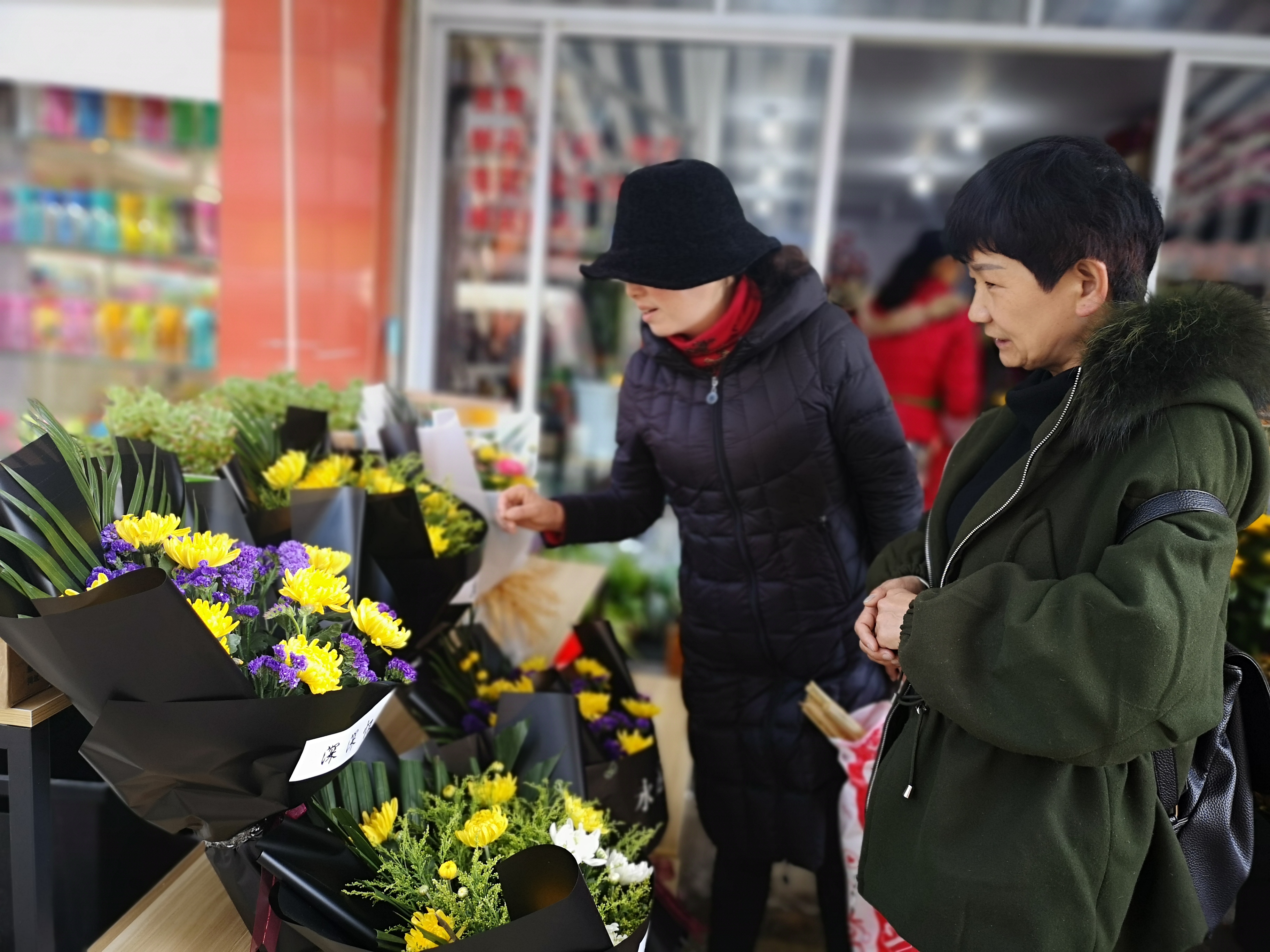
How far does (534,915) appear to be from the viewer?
0.84 meters

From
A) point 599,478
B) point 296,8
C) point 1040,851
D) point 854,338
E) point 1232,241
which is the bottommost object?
point 599,478

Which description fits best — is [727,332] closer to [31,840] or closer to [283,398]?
[283,398]

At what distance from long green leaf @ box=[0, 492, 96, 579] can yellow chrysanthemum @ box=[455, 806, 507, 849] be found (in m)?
0.48

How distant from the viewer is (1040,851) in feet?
3.14

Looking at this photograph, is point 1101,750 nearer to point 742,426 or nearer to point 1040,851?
point 1040,851

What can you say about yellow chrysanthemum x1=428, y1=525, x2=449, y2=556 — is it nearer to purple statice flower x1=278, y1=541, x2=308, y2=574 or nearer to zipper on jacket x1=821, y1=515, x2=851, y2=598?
purple statice flower x1=278, y1=541, x2=308, y2=574

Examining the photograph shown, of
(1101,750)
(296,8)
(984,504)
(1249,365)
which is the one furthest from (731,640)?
(296,8)

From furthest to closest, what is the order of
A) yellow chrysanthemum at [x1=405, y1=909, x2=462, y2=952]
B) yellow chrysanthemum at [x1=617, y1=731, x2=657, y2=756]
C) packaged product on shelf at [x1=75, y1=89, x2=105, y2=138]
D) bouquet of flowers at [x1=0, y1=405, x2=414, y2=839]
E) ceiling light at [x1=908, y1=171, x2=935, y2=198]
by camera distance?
ceiling light at [x1=908, y1=171, x2=935, y2=198] < packaged product on shelf at [x1=75, y1=89, x2=105, y2=138] < yellow chrysanthemum at [x1=617, y1=731, x2=657, y2=756] < yellow chrysanthemum at [x1=405, y1=909, x2=462, y2=952] < bouquet of flowers at [x1=0, y1=405, x2=414, y2=839]

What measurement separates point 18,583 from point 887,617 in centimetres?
91

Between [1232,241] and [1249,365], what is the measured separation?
408 cm

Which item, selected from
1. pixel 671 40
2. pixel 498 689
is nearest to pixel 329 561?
pixel 498 689

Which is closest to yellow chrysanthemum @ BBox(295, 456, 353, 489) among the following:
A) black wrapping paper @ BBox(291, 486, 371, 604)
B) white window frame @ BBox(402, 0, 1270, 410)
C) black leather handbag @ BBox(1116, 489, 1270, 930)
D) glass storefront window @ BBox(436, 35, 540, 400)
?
black wrapping paper @ BBox(291, 486, 371, 604)

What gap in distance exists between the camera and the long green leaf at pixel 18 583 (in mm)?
911

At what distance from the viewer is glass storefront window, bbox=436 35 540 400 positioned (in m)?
3.85
